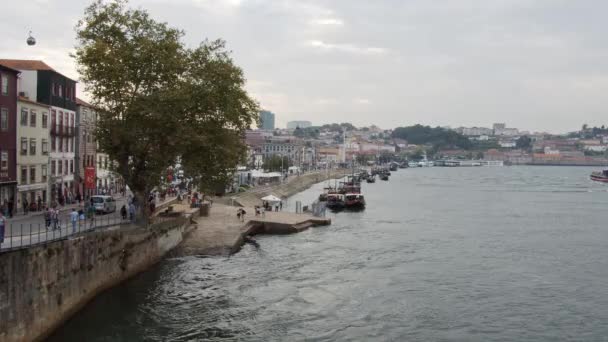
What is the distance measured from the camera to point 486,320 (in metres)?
31.2

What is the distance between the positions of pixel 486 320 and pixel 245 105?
25463 mm

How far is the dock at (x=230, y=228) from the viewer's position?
46.7 meters

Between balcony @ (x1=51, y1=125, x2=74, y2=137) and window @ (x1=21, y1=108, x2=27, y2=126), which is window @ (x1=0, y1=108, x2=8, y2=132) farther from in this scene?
balcony @ (x1=51, y1=125, x2=74, y2=137)

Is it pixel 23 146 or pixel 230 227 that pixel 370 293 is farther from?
pixel 23 146

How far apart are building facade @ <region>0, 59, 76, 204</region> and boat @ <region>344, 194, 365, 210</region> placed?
3941 cm

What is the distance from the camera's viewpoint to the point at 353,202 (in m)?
89.6

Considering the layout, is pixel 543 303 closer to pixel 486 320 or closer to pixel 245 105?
pixel 486 320

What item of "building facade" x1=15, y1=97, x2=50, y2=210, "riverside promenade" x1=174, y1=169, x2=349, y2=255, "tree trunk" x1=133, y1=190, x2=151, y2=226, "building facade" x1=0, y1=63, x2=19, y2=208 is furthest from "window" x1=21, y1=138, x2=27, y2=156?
"riverside promenade" x1=174, y1=169, x2=349, y2=255

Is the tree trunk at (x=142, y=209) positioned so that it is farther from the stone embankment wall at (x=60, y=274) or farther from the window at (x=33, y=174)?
the window at (x=33, y=174)

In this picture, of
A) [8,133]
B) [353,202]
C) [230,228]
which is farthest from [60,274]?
[353,202]

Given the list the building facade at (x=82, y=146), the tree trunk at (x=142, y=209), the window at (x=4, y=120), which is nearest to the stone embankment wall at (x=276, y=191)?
the building facade at (x=82, y=146)

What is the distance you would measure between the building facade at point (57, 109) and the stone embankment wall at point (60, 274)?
18635mm

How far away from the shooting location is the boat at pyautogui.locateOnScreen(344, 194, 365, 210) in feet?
293


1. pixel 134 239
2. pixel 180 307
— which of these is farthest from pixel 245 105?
pixel 180 307
